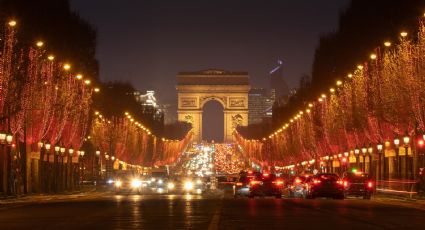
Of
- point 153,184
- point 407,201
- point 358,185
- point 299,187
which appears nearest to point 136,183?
point 153,184

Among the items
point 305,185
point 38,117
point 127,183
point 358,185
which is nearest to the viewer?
point 358,185

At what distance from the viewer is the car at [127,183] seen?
236 feet

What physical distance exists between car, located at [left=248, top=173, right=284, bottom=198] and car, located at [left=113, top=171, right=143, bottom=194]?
54.8ft

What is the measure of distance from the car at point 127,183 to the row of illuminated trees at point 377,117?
1679 centimetres

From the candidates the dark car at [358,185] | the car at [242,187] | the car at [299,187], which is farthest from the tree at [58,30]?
the dark car at [358,185]

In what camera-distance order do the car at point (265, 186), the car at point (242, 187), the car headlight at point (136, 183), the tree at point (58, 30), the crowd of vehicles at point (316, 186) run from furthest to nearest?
the car headlight at point (136, 183)
the tree at point (58, 30)
the car at point (242, 187)
the car at point (265, 186)
the crowd of vehicles at point (316, 186)

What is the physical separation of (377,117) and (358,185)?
1125 cm

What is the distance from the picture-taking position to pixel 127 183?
72.9 metres

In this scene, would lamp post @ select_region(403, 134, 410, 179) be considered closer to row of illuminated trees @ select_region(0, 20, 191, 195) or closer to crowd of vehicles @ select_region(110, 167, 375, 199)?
crowd of vehicles @ select_region(110, 167, 375, 199)

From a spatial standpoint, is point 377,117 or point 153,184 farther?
point 153,184

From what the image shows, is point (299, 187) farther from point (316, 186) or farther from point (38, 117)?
point (38, 117)

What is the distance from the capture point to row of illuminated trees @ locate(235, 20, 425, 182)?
57.3 m

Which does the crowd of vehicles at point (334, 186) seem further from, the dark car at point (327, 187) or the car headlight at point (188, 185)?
the car headlight at point (188, 185)

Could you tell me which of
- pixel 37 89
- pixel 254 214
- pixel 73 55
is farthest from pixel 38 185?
pixel 254 214
